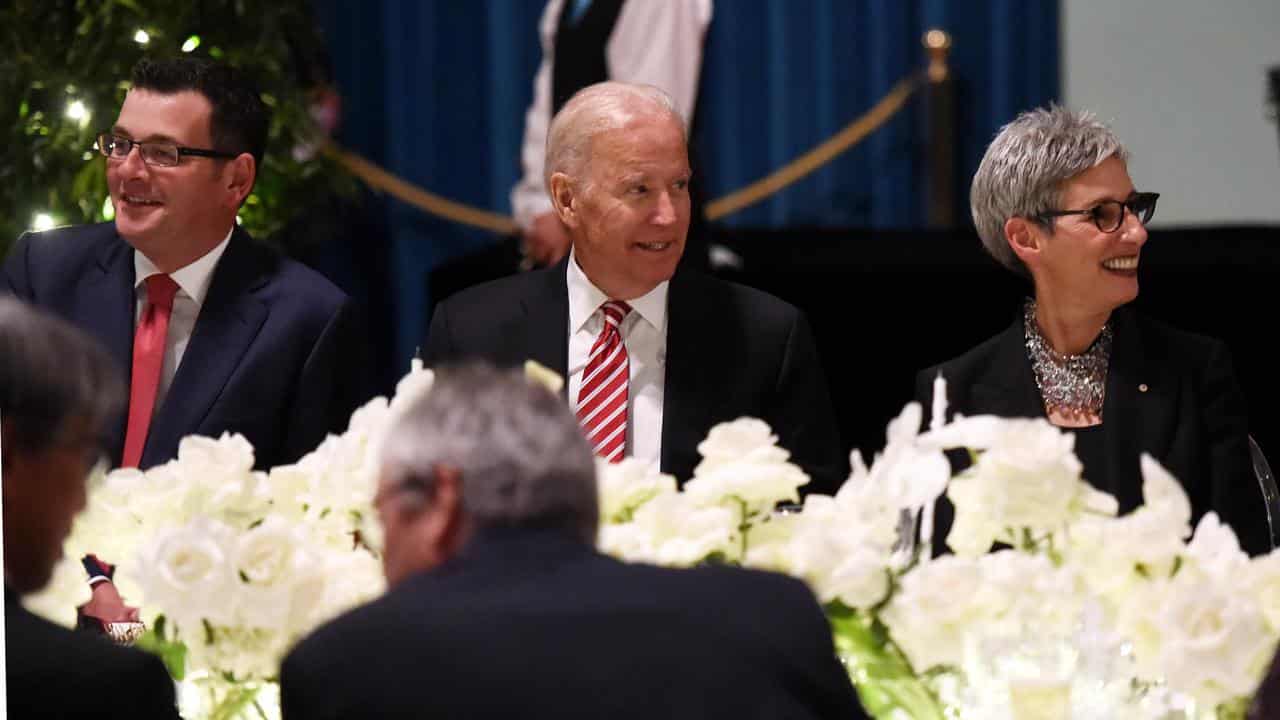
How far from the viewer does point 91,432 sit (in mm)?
1739

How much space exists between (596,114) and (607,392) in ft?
1.32

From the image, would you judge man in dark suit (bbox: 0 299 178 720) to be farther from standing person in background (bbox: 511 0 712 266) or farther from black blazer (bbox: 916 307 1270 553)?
standing person in background (bbox: 511 0 712 266)

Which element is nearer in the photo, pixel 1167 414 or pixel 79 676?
pixel 79 676

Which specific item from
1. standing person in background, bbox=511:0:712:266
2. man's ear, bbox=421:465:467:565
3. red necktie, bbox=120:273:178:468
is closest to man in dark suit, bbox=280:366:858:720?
man's ear, bbox=421:465:467:565

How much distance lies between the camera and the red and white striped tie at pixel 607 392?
256 centimetres

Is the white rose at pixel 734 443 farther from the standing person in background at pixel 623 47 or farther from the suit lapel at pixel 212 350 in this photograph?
the standing person in background at pixel 623 47

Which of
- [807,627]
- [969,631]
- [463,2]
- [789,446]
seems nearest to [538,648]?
[807,627]

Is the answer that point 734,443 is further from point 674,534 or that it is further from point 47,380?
point 47,380

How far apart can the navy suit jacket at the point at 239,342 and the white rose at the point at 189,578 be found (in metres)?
1.05

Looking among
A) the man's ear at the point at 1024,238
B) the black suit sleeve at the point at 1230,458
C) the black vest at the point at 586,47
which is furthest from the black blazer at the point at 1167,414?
the black vest at the point at 586,47

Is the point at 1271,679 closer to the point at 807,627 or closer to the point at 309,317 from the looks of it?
the point at 807,627

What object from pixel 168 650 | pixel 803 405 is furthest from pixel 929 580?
pixel 803 405

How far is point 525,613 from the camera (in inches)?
53.5

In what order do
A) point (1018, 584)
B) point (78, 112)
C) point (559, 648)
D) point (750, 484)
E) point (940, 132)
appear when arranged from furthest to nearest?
point (940, 132)
point (78, 112)
point (750, 484)
point (1018, 584)
point (559, 648)
